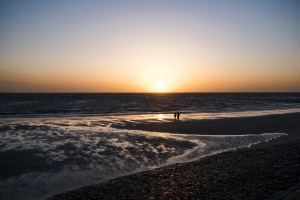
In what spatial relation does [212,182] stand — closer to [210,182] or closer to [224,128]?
[210,182]

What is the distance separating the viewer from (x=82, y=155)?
58.0 feet

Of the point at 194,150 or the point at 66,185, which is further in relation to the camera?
the point at 194,150

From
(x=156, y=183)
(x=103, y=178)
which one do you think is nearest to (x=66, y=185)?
(x=103, y=178)

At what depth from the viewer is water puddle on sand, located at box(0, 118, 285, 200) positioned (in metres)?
12.4

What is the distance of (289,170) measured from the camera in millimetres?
12711

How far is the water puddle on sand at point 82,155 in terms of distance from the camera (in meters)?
12.4

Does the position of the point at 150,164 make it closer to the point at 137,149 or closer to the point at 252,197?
the point at 137,149

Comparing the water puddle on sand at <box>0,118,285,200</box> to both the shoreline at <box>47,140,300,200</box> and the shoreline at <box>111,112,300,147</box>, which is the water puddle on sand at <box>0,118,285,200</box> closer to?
the shoreline at <box>47,140,300,200</box>

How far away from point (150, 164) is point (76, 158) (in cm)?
450

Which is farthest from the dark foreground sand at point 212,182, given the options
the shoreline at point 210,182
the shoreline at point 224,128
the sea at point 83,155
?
the shoreline at point 224,128

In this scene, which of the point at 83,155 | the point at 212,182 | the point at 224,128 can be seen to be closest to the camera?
the point at 212,182

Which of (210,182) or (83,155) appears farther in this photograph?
(83,155)

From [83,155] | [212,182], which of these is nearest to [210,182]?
[212,182]

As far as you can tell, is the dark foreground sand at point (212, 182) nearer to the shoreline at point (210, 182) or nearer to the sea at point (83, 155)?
the shoreline at point (210, 182)
